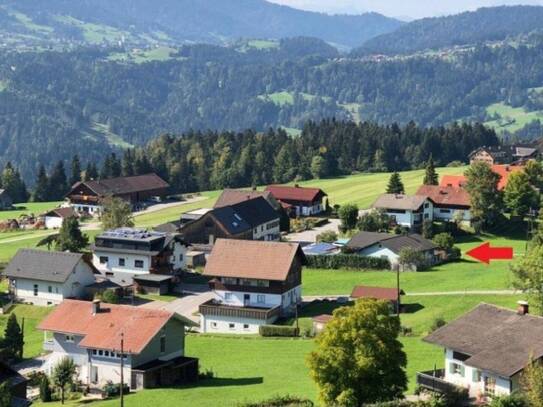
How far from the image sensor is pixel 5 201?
162 metres

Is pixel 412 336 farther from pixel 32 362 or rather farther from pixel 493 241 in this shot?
pixel 493 241

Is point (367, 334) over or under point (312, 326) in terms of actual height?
over

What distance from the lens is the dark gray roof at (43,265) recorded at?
286 ft

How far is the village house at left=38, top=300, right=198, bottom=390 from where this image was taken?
60.4 metres

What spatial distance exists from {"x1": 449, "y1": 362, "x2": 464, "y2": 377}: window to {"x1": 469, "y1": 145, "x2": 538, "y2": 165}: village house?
124 metres

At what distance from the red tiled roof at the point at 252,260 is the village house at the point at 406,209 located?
110ft

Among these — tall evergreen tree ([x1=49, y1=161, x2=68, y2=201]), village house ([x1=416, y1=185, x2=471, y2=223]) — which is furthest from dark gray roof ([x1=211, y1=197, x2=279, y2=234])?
tall evergreen tree ([x1=49, y1=161, x2=68, y2=201])

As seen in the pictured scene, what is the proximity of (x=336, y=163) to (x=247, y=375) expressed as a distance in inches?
4724

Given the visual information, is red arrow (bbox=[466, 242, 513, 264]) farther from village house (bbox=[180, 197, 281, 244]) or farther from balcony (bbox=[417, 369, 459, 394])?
balcony (bbox=[417, 369, 459, 394])

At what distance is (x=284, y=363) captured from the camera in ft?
206

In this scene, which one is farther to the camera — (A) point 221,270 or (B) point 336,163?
(B) point 336,163

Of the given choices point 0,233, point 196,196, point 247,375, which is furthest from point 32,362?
point 196,196

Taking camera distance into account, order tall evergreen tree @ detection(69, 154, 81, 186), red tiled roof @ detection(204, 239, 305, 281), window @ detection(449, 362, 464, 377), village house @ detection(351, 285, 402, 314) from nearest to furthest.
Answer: window @ detection(449, 362, 464, 377), village house @ detection(351, 285, 402, 314), red tiled roof @ detection(204, 239, 305, 281), tall evergreen tree @ detection(69, 154, 81, 186)

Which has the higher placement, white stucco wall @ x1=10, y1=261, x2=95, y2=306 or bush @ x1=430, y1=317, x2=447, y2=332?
bush @ x1=430, y1=317, x2=447, y2=332
